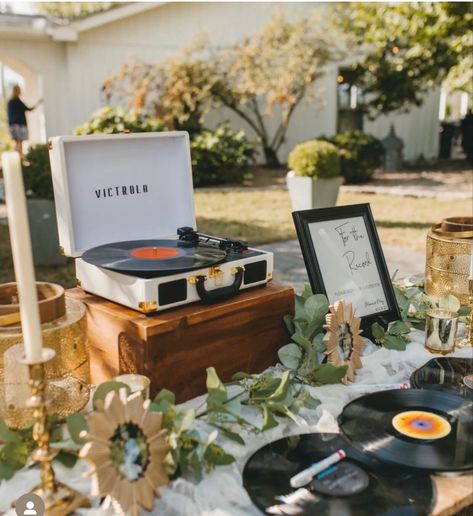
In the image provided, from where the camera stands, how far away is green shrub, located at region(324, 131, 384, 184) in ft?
35.2

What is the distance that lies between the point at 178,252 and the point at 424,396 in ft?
2.16

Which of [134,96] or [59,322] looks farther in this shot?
[134,96]

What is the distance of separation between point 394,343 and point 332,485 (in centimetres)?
65

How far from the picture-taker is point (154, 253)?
147 centimetres

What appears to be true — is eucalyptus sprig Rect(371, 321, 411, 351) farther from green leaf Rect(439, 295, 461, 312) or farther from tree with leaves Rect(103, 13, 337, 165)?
tree with leaves Rect(103, 13, 337, 165)

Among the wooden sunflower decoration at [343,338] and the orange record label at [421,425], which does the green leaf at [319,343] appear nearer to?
the wooden sunflower decoration at [343,338]

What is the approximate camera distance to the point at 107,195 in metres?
1.63

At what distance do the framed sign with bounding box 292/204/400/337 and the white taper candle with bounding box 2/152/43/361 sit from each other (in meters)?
0.83

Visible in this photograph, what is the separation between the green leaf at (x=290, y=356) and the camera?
138 centimetres

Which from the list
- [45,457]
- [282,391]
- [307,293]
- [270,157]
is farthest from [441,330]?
[270,157]

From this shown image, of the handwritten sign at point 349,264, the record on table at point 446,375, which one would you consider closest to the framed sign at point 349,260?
the handwritten sign at point 349,264

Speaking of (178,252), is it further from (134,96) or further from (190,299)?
(134,96)

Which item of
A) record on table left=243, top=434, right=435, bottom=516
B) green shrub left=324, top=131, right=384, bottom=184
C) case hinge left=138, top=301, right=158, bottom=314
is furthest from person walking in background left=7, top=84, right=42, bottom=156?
record on table left=243, top=434, right=435, bottom=516

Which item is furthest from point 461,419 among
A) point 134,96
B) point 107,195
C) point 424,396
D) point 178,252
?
point 134,96
